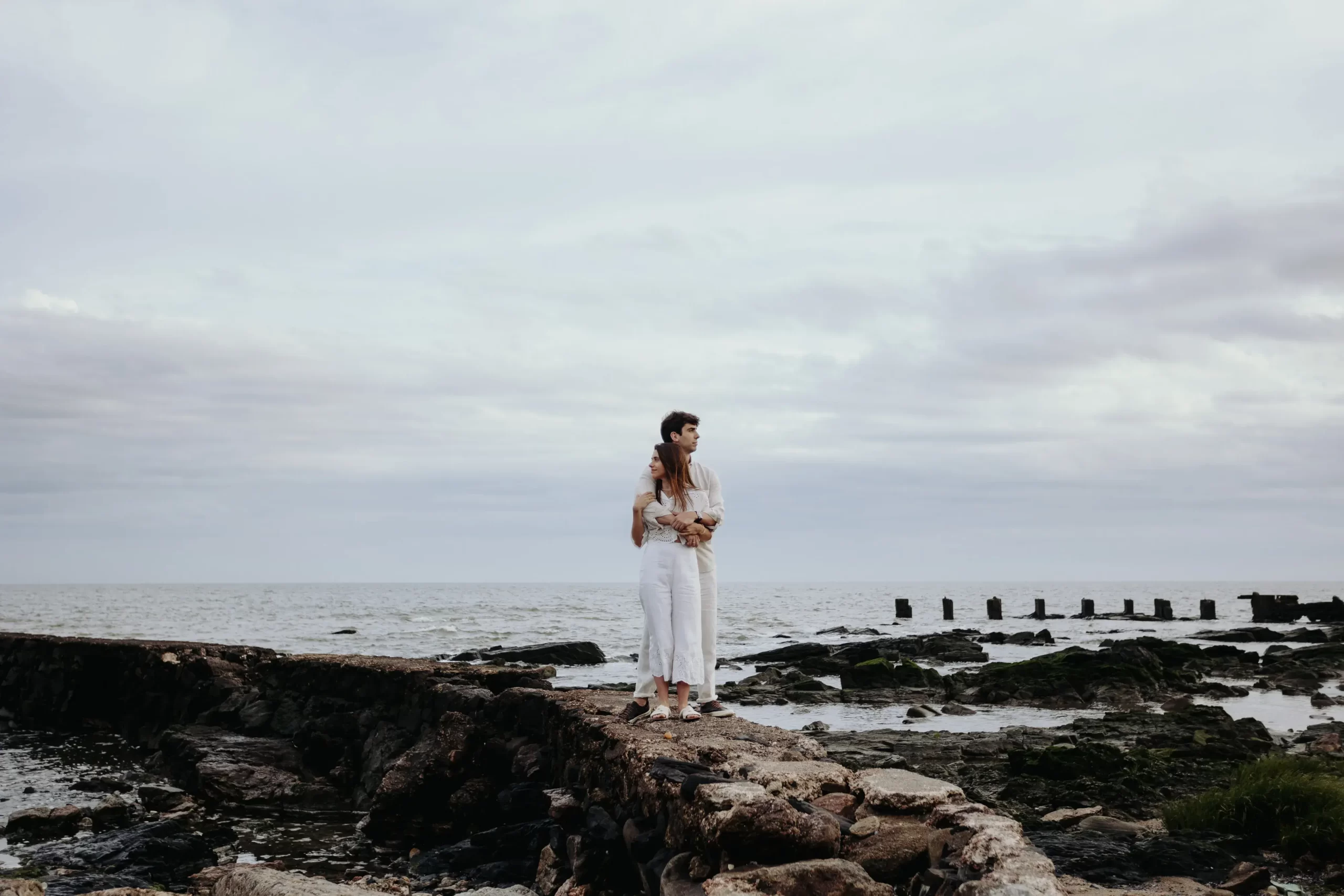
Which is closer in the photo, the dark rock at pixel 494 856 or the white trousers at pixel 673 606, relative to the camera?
the dark rock at pixel 494 856

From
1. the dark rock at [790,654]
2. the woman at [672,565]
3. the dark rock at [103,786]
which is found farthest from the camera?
the dark rock at [790,654]

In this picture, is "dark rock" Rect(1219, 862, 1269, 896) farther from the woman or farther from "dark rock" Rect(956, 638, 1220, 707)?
"dark rock" Rect(956, 638, 1220, 707)

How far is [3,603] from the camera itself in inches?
2793

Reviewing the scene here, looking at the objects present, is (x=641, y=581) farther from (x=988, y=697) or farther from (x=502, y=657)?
(x=502, y=657)

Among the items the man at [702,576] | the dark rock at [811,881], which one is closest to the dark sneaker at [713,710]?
the man at [702,576]

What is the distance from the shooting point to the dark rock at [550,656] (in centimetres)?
2878

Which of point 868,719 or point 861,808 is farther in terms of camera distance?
point 868,719

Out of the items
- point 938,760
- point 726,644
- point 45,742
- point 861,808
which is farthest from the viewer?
point 726,644

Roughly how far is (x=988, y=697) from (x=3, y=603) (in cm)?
7195

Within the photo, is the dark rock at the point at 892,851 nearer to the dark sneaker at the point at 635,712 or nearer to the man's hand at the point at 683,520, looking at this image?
the man's hand at the point at 683,520

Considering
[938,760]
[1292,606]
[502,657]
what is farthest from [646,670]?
[1292,606]

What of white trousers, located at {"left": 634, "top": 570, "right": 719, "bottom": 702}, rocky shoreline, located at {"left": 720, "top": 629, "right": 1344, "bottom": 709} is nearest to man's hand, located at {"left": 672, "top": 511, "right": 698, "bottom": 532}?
white trousers, located at {"left": 634, "top": 570, "right": 719, "bottom": 702}

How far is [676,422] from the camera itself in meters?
7.61

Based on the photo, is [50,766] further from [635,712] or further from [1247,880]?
[1247,880]
